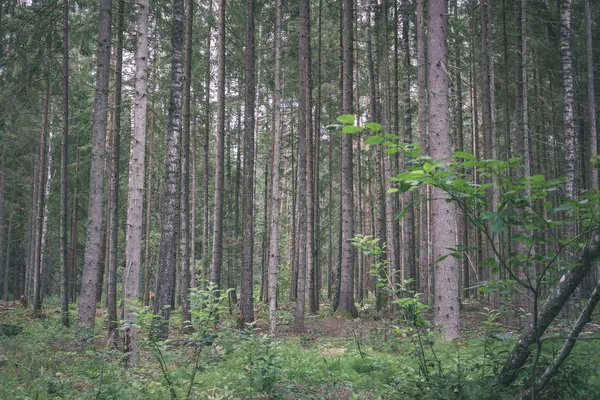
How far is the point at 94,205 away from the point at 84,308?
103 inches

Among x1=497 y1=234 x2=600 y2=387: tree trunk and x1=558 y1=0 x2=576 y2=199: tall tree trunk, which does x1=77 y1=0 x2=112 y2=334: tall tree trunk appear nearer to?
x1=497 y1=234 x2=600 y2=387: tree trunk

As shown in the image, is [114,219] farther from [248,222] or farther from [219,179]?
[248,222]

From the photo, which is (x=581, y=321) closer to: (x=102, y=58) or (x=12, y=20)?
(x=102, y=58)

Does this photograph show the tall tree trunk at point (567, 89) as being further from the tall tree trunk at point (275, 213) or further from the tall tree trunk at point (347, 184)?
the tall tree trunk at point (275, 213)

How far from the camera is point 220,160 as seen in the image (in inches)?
559

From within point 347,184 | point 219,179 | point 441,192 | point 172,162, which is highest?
point 172,162

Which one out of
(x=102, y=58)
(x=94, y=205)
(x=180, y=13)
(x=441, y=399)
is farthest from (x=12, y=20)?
(x=441, y=399)

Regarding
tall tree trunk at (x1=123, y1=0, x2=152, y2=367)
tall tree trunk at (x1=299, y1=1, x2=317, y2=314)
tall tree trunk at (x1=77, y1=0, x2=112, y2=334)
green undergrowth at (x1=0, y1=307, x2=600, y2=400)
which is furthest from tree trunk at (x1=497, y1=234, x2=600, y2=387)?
tall tree trunk at (x1=299, y1=1, x2=317, y2=314)

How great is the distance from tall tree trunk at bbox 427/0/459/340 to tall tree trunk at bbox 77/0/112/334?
7.91 metres

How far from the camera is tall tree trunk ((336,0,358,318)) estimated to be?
566 inches

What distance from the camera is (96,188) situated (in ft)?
35.2

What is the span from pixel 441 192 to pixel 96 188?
28.0 ft

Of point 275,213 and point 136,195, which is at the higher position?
point 136,195

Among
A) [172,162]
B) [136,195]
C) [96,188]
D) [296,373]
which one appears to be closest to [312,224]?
[172,162]
